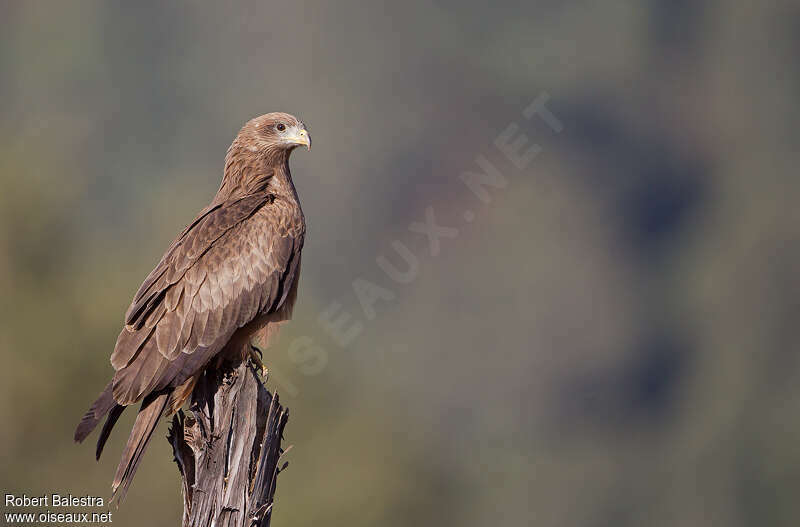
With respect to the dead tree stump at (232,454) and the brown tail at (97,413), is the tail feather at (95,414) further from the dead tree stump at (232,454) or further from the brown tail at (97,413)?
the dead tree stump at (232,454)

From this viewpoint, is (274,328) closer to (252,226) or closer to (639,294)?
(252,226)

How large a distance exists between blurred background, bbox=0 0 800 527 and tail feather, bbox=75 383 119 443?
7085 millimetres

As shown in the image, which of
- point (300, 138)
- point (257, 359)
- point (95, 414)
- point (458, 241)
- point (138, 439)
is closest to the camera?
point (138, 439)

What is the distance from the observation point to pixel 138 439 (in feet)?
21.2

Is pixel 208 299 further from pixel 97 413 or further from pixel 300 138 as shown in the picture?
pixel 300 138

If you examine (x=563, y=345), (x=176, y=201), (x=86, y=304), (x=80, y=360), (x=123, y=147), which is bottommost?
(x=80, y=360)

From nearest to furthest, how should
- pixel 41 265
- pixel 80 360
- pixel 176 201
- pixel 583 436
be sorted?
pixel 80 360, pixel 41 265, pixel 176 201, pixel 583 436

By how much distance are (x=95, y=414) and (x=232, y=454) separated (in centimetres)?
100

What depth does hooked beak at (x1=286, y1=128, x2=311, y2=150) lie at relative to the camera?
8492mm

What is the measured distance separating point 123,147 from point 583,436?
3718 centimetres

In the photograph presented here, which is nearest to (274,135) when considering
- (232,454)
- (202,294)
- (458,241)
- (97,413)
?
(202,294)

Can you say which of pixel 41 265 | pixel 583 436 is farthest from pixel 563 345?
pixel 41 265

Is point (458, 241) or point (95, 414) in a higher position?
point (458, 241)

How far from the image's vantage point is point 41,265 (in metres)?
16.2
